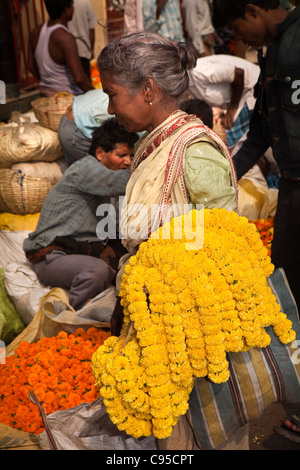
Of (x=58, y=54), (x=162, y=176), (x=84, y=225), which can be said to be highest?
(x=162, y=176)

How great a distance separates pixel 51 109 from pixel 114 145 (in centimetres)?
180

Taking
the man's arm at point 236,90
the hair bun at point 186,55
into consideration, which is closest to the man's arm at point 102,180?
the hair bun at point 186,55

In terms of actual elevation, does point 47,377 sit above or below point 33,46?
below

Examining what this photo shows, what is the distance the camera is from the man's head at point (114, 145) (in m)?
3.54

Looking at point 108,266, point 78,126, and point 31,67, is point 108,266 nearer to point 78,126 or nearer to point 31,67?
point 78,126

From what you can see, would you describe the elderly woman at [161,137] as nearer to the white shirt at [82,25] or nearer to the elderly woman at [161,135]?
the elderly woman at [161,135]

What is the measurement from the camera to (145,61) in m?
1.97

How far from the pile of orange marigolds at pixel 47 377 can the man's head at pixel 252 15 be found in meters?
1.73

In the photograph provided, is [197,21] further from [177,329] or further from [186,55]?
[177,329]

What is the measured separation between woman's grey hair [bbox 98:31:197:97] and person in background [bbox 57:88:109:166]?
276cm

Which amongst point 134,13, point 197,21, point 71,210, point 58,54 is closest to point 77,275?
point 71,210

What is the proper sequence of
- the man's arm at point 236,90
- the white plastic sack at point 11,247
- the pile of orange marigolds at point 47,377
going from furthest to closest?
the man's arm at point 236,90 < the white plastic sack at point 11,247 < the pile of orange marigolds at point 47,377

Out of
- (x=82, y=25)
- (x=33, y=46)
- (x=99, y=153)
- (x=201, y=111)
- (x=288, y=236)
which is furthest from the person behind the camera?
(x=82, y=25)
